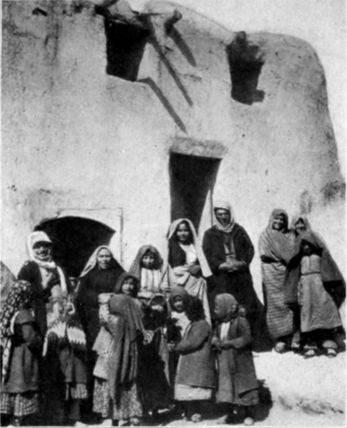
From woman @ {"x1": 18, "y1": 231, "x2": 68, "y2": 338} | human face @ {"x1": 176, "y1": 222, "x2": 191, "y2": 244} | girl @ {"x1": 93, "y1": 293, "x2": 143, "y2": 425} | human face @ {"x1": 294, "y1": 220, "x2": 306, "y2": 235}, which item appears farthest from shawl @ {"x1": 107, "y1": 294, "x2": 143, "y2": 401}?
human face @ {"x1": 294, "y1": 220, "x2": 306, "y2": 235}

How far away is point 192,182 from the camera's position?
29.0ft

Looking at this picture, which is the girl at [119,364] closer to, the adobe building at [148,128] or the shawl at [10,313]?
the shawl at [10,313]

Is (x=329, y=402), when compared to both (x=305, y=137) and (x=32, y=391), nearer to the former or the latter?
(x=32, y=391)

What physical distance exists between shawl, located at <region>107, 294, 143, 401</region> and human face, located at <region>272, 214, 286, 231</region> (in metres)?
1.82

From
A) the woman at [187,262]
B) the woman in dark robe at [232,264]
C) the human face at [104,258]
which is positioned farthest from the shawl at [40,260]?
the woman in dark robe at [232,264]

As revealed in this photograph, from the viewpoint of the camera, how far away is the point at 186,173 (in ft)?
28.8

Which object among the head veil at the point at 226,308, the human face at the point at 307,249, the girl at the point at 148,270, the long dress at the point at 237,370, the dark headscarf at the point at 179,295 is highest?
the human face at the point at 307,249

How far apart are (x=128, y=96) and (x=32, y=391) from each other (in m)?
3.08

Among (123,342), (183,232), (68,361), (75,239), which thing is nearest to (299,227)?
(183,232)

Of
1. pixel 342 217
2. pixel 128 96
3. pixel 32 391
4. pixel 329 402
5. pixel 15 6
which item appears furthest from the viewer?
pixel 342 217

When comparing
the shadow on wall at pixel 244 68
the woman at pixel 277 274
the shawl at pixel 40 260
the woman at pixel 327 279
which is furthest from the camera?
the shadow on wall at pixel 244 68

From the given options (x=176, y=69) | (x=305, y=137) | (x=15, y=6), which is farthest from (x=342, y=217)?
(x=15, y=6)

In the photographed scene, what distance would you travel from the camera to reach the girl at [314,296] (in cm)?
724

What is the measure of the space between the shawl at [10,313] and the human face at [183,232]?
1688mm
